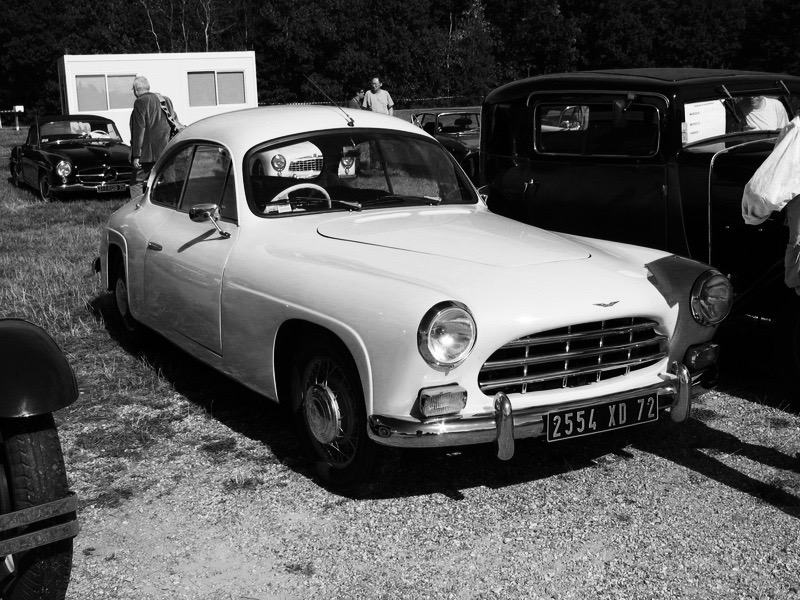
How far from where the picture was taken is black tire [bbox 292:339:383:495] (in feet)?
12.5

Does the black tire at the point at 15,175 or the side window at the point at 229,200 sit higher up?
the side window at the point at 229,200

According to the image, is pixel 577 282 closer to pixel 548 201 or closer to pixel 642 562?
pixel 642 562

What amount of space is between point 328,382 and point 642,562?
144 cm

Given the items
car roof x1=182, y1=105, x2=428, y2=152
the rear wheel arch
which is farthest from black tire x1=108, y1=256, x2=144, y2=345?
car roof x1=182, y1=105, x2=428, y2=152

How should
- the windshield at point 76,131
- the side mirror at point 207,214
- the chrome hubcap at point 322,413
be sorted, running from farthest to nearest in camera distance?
the windshield at point 76,131
the side mirror at point 207,214
the chrome hubcap at point 322,413

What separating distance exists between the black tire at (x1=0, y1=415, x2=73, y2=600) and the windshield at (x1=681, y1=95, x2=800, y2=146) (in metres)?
4.43

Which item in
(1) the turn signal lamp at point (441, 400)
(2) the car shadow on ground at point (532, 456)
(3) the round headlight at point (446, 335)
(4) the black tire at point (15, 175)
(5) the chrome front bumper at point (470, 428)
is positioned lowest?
(2) the car shadow on ground at point (532, 456)

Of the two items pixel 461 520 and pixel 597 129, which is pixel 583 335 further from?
pixel 597 129

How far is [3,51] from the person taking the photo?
68.8 metres

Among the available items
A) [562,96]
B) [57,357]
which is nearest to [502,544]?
[57,357]

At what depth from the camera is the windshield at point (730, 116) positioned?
5.92 m

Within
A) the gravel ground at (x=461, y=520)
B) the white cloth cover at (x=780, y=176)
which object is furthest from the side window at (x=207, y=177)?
the white cloth cover at (x=780, y=176)

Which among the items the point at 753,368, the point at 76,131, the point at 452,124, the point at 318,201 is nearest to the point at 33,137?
the point at 76,131

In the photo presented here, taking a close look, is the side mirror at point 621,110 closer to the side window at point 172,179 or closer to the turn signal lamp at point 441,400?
the side window at point 172,179
